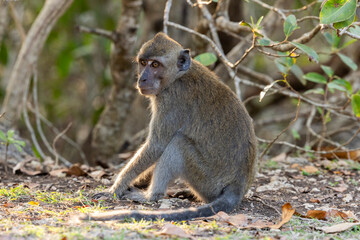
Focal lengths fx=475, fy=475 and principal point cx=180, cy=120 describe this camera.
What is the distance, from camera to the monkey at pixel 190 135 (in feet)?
17.4

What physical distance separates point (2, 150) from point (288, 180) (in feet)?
13.6

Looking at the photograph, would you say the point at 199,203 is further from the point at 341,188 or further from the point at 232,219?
the point at 341,188

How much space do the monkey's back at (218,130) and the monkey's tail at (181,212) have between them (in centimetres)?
20

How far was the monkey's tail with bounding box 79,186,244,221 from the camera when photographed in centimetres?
416

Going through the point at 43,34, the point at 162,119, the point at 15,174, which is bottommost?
the point at 15,174

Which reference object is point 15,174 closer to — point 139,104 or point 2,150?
point 2,150

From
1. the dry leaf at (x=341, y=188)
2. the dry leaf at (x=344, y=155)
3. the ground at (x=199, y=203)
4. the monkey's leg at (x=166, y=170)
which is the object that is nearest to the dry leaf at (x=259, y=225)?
the ground at (x=199, y=203)

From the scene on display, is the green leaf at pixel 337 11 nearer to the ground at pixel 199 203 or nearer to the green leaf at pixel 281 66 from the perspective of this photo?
the green leaf at pixel 281 66

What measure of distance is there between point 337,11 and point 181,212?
2.53 meters

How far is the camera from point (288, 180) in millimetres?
6410

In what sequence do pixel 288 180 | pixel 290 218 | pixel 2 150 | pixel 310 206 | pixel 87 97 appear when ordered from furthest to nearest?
pixel 87 97, pixel 2 150, pixel 288 180, pixel 310 206, pixel 290 218

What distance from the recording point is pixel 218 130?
542 centimetres

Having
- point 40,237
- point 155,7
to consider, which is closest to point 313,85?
point 155,7

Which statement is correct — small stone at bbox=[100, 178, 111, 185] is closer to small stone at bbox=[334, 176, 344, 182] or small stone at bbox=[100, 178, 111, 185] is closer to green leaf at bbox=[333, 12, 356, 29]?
small stone at bbox=[334, 176, 344, 182]
